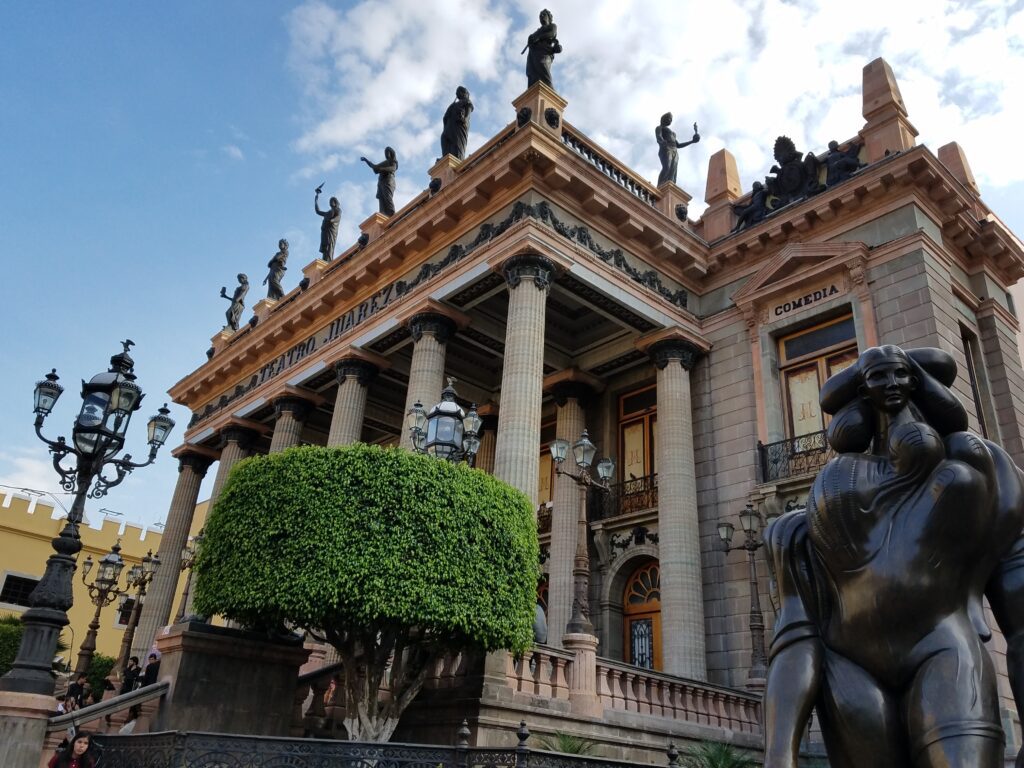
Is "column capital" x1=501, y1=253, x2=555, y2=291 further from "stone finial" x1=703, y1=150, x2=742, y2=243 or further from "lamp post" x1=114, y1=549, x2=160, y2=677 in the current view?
"lamp post" x1=114, y1=549, x2=160, y2=677

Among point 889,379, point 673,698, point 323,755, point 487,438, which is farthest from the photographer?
point 487,438

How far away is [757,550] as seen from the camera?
49.6 feet

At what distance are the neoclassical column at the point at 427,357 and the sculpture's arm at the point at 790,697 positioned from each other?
13.5m

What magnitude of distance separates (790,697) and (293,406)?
21.2 meters

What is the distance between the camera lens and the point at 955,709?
2586 millimetres

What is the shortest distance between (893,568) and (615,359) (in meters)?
17.0

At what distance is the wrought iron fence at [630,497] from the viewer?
18.2 m

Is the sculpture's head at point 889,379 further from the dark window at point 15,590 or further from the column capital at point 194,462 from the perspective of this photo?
the dark window at point 15,590

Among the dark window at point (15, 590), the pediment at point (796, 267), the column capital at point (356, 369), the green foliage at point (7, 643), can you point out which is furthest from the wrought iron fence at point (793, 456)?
the dark window at point (15, 590)

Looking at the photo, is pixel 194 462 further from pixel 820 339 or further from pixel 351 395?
pixel 820 339

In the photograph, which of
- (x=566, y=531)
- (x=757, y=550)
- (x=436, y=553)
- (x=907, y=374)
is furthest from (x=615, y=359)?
(x=907, y=374)

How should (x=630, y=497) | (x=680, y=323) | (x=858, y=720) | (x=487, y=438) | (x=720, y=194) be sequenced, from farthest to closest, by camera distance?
(x=487, y=438), (x=720, y=194), (x=630, y=497), (x=680, y=323), (x=858, y=720)

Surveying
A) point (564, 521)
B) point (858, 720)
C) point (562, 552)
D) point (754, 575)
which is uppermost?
point (564, 521)

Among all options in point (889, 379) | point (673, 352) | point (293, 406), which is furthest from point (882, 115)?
point (293, 406)
